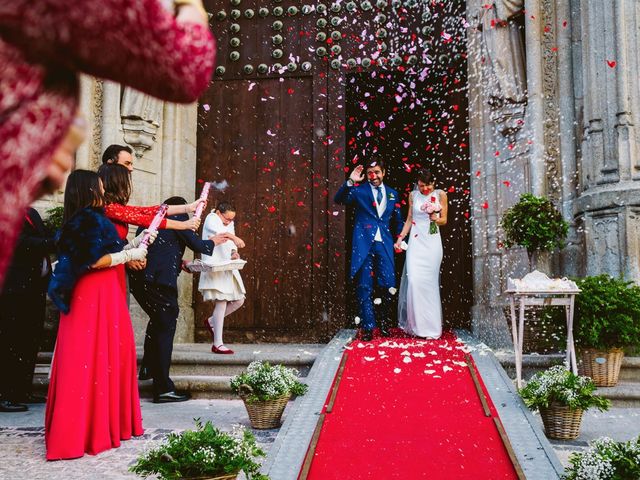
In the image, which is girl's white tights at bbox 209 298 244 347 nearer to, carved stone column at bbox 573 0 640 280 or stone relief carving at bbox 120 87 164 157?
stone relief carving at bbox 120 87 164 157

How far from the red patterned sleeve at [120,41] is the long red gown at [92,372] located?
3604 mm

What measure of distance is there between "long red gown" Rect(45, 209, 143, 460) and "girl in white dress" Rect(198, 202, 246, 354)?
8.09ft

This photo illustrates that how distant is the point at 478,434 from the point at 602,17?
14.8 feet

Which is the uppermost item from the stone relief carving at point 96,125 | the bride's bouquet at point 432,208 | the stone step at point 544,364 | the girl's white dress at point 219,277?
the stone relief carving at point 96,125

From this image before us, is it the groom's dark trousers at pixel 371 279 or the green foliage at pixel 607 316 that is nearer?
the green foliage at pixel 607 316

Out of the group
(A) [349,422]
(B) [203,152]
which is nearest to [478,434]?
(A) [349,422]

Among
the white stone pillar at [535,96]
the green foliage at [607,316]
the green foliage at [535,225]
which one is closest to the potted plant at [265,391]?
the green foliage at [607,316]

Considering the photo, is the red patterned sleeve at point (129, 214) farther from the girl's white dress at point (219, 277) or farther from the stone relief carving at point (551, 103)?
the stone relief carving at point (551, 103)

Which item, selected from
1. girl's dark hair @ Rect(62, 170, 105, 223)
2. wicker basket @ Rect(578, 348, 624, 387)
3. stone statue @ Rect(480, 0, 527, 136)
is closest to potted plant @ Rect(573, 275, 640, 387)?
wicker basket @ Rect(578, 348, 624, 387)

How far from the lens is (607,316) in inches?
211

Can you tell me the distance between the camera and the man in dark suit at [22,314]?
5.69m

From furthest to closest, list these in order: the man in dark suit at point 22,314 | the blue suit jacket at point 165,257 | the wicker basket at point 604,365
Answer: the blue suit jacket at point 165,257 < the man in dark suit at point 22,314 < the wicker basket at point 604,365

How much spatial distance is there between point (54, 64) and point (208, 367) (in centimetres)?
602

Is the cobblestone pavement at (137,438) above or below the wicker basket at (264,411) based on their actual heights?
below
